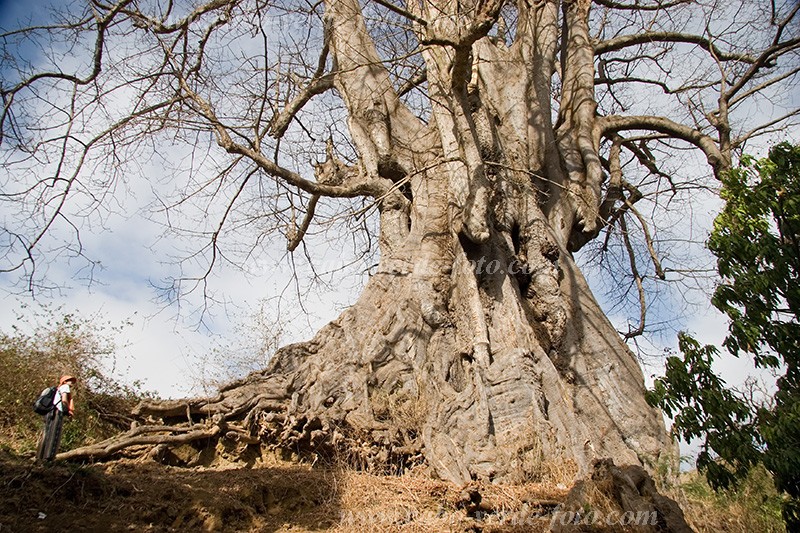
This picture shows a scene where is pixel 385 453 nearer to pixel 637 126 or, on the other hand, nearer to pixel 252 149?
pixel 252 149

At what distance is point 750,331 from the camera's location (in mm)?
3531

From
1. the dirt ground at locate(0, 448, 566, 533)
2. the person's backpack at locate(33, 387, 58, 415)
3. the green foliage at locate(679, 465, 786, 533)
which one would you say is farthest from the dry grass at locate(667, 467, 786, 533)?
the person's backpack at locate(33, 387, 58, 415)

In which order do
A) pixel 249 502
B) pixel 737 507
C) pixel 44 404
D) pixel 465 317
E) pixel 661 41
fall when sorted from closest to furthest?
1. pixel 737 507
2. pixel 249 502
3. pixel 44 404
4. pixel 465 317
5. pixel 661 41

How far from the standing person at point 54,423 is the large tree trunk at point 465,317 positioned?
345mm

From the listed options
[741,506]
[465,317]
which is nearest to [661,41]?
[465,317]

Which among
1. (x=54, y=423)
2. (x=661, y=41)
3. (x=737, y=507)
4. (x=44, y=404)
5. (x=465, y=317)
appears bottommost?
(x=737, y=507)

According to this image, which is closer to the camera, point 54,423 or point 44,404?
point 54,423

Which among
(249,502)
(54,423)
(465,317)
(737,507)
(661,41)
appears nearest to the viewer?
(737,507)

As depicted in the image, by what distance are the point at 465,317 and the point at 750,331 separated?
267 cm

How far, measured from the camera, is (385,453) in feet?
15.6

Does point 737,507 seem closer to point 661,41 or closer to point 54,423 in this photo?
point 54,423

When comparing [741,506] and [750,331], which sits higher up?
[750,331]

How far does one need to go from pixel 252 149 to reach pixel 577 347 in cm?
413

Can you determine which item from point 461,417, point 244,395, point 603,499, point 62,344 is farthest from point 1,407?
point 603,499
